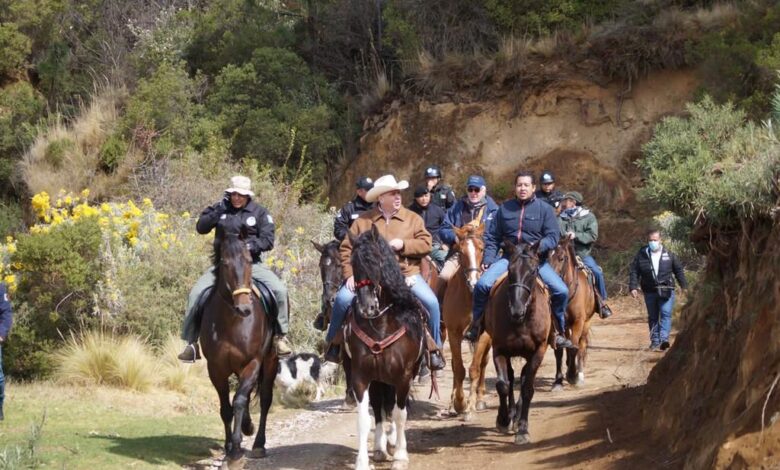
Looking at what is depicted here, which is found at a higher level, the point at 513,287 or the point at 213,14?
the point at 213,14

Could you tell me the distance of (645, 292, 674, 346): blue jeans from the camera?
1956 centimetres

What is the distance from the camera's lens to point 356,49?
1371 inches

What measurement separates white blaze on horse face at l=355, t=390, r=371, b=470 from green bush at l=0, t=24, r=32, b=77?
92.4ft

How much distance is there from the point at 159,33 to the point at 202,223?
77.0 feet

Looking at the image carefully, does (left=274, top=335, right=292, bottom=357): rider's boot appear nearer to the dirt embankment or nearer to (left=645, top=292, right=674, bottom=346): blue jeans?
the dirt embankment

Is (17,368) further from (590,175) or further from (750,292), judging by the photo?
(590,175)

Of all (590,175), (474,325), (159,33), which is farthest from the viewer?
(159,33)

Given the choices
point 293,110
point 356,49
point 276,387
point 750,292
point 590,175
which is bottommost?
point 276,387

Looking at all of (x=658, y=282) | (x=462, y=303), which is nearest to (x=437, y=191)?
(x=462, y=303)

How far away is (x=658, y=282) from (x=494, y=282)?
7446 mm

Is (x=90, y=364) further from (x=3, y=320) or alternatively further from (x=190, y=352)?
(x=190, y=352)

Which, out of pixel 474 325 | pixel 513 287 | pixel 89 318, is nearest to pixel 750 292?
pixel 513 287

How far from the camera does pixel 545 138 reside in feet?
102

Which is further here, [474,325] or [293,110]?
[293,110]
